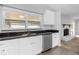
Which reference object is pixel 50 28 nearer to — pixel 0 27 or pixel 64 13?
pixel 64 13

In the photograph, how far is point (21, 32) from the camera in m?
2.46

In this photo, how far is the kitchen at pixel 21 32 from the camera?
71.8 inches

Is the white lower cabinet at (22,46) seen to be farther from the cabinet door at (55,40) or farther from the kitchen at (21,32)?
the cabinet door at (55,40)

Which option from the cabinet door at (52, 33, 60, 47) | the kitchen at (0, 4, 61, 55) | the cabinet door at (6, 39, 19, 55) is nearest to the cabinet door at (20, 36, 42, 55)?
the kitchen at (0, 4, 61, 55)

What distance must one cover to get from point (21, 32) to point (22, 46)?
0.49 metres

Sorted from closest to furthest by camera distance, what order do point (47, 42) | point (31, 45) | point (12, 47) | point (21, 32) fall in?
point (12, 47) < point (31, 45) < point (21, 32) < point (47, 42)

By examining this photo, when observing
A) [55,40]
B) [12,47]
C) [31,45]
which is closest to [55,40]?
[55,40]

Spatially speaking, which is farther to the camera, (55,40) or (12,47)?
(55,40)

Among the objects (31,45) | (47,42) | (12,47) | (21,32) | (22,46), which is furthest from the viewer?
(47,42)

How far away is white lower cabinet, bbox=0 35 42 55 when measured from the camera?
1685 mm

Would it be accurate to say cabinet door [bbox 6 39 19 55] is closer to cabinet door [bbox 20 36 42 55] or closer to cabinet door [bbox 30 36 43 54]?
cabinet door [bbox 20 36 42 55]

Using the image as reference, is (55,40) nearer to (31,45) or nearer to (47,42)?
(47,42)

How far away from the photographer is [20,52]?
6.59 ft
